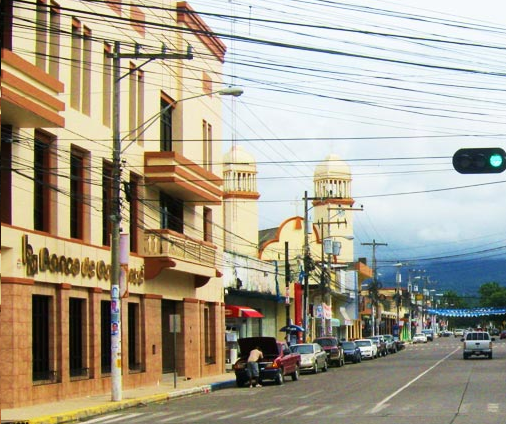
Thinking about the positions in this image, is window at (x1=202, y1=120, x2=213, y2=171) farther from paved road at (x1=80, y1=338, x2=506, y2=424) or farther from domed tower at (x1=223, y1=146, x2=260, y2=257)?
domed tower at (x1=223, y1=146, x2=260, y2=257)

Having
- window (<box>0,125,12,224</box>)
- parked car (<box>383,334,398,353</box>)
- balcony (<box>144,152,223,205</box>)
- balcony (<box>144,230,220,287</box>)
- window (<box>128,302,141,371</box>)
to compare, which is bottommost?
parked car (<box>383,334,398,353</box>)

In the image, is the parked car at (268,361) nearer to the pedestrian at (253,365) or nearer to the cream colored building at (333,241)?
the pedestrian at (253,365)

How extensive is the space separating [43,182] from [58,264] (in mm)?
2476

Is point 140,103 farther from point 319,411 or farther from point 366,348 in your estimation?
point 366,348

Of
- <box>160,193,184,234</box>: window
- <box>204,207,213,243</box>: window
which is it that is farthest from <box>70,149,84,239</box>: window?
<box>204,207,213,243</box>: window

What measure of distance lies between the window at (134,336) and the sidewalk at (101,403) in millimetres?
1024

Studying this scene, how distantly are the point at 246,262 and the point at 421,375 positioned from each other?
61.8 feet

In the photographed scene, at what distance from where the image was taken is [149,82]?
A: 129 feet

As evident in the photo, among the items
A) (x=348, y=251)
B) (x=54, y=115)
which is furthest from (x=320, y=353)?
(x=348, y=251)

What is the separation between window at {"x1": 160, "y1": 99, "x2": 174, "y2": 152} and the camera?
41250 millimetres

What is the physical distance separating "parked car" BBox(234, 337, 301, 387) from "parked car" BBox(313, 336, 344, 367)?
15808mm

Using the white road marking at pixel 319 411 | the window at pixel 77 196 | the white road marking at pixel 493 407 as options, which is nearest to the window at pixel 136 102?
the window at pixel 77 196

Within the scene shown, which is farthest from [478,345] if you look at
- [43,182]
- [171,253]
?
[43,182]

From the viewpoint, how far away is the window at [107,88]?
34.6 metres
